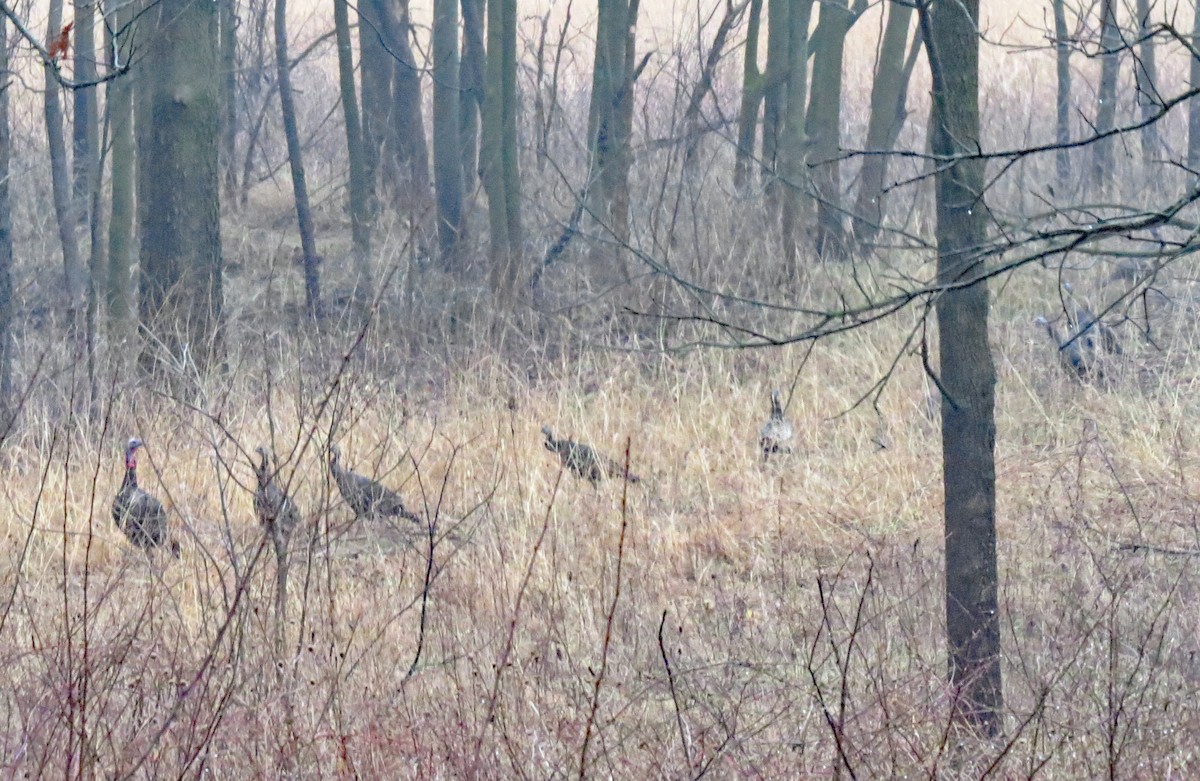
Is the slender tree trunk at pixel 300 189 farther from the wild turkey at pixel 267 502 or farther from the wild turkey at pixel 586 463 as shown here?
the wild turkey at pixel 267 502

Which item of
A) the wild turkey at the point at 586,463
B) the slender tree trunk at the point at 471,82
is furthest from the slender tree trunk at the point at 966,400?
the slender tree trunk at the point at 471,82

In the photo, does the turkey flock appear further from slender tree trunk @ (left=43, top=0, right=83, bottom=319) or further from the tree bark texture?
slender tree trunk @ (left=43, top=0, right=83, bottom=319)

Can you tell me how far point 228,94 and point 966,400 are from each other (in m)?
15.3

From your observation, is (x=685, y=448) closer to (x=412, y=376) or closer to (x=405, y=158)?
(x=412, y=376)

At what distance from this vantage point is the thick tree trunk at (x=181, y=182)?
404 inches

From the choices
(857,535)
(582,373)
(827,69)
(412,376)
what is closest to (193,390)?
(412,376)

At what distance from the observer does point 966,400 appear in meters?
4.02

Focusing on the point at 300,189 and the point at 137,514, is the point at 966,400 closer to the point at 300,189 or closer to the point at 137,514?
the point at 137,514

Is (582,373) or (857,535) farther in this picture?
(582,373)

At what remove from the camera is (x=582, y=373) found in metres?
10.4

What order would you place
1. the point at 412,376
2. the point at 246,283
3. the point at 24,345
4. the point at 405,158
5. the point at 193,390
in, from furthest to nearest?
1. the point at 405,158
2. the point at 246,283
3. the point at 24,345
4. the point at 412,376
5. the point at 193,390

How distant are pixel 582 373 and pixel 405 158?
7.92 m

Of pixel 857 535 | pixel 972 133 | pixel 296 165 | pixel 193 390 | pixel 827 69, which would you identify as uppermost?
pixel 827 69

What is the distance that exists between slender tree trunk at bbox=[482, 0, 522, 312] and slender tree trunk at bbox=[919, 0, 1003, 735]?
29.4ft
